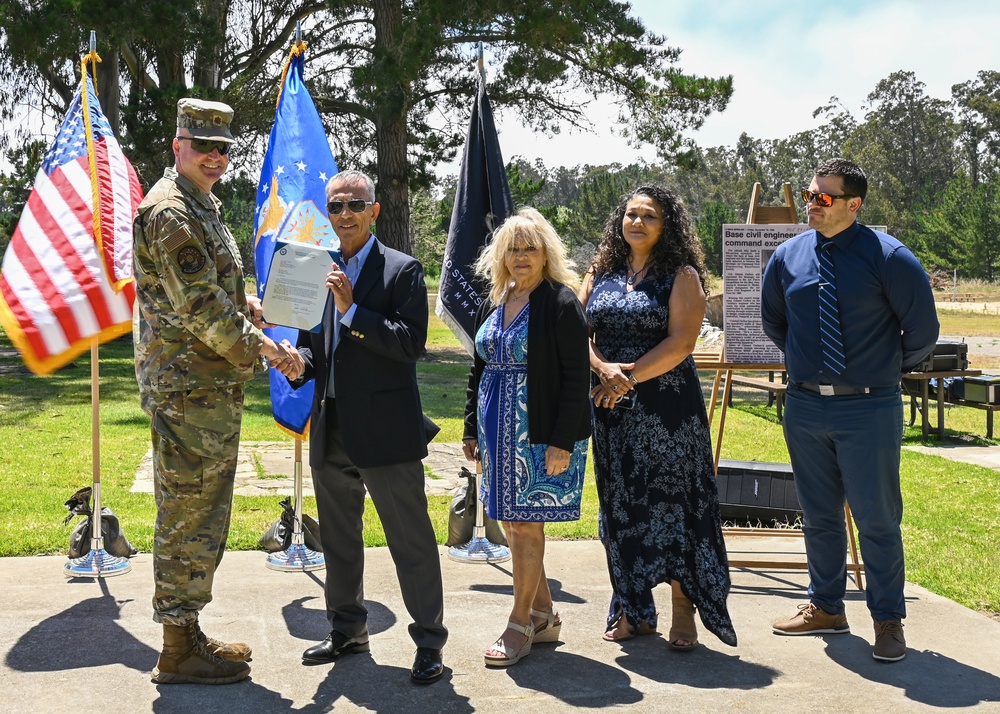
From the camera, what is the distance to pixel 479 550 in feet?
19.5

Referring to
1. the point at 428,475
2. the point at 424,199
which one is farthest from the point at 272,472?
the point at 424,199

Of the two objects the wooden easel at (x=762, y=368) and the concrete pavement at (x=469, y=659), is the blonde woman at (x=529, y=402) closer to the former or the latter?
the concrete pavement at (x=469, y=659)

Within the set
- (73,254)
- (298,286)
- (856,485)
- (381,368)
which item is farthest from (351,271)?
(856,485)

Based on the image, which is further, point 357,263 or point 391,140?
point 391,140

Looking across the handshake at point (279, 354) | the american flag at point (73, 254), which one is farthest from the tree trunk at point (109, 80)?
the handshake at point (279, 354)

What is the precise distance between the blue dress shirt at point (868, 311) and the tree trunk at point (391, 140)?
1233cm

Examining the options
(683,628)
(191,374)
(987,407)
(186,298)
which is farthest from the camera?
(987,407)

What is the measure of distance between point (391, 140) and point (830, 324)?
51.4 feet

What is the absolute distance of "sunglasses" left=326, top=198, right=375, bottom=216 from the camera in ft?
13.5

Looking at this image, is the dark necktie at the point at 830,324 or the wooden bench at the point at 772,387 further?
the wooden bench at the point at 772,387

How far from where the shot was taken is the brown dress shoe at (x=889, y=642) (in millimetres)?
4324

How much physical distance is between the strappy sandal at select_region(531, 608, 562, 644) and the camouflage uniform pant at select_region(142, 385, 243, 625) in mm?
1463

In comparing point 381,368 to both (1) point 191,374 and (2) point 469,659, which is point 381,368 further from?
(2) point 469,659

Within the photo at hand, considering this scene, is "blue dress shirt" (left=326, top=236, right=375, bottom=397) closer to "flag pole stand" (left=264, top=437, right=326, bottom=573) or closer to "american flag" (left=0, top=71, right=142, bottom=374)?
"american flag" (left=0, top=71, right=142, bottom=374)
